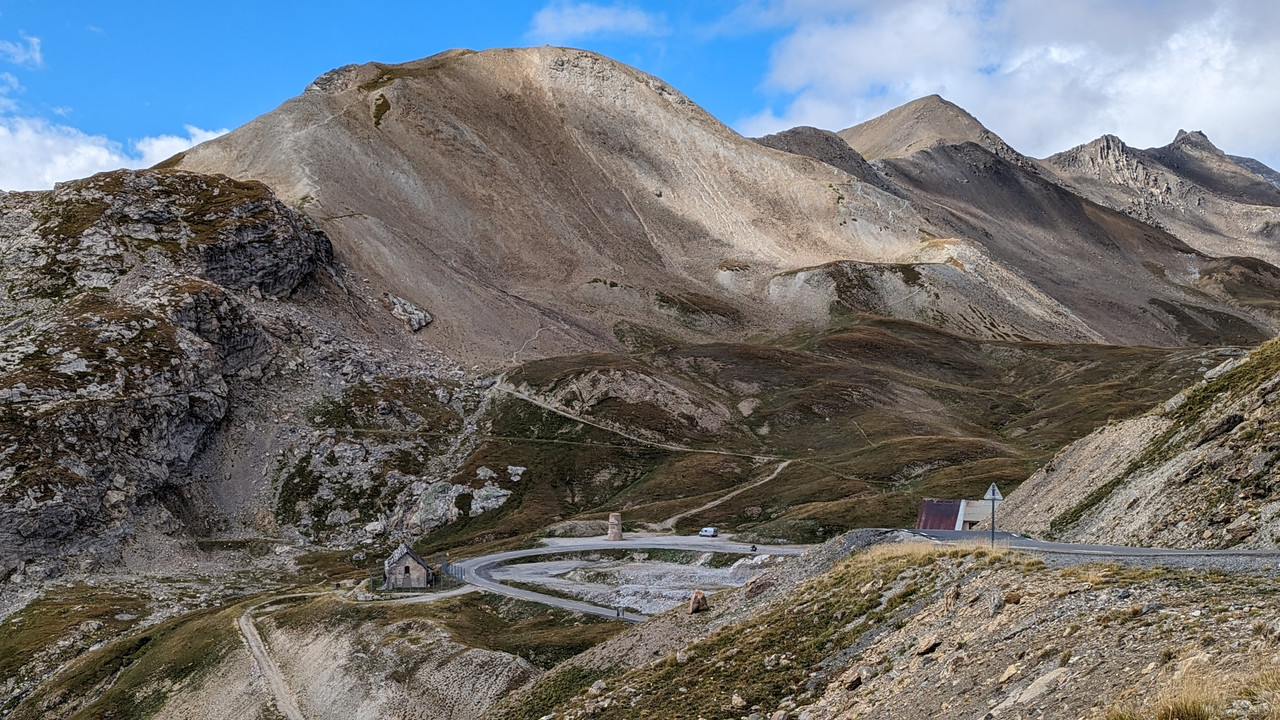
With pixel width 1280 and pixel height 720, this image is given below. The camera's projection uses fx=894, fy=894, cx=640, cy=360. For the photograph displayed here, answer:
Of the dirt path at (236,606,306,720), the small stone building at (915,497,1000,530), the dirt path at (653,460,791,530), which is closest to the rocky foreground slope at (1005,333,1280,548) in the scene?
the small stone building at (915,497,1000,530)

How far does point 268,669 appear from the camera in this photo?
59.3 meters

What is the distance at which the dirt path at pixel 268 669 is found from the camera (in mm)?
53528

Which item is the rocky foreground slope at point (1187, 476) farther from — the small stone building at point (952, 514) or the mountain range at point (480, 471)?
the small stone building at point (952, 514)

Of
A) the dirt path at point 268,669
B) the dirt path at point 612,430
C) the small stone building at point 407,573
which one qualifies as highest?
the dirt path at point 612,430

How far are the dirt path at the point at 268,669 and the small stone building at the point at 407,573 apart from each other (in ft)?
36.5

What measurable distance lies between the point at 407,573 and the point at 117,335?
6670 cm

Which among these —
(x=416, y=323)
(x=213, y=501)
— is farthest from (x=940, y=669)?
(x=416, y=323)

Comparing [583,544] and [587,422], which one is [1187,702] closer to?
[583,544]

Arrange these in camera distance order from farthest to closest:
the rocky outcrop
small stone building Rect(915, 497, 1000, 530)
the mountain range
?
the rocky outcrop
small stone building Rect(915, 497, 1000, 530)
the mountain range

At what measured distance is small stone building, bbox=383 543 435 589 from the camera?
75.2 metres

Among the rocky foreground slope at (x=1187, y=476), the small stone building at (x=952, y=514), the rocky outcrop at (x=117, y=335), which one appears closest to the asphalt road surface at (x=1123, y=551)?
the rocky foreground slope at (x=1187, y=476)

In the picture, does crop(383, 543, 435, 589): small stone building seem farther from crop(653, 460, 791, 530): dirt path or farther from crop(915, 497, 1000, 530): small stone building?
crop(915, 497, 1000, 530): small stone building

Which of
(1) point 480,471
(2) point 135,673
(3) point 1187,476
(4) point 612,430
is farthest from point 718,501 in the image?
(3) point 1187,476

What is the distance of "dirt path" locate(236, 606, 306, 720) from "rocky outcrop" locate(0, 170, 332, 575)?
121ft
